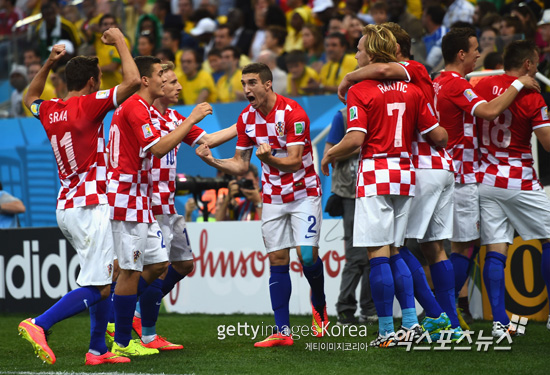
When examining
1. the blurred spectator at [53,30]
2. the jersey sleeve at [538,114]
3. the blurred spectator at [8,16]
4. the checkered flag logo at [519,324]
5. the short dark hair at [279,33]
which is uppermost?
the blurred spectator at [8,16]

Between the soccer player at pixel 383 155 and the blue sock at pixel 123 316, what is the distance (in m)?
1.77

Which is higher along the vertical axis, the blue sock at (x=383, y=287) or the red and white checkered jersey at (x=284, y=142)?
the red and white checkered jersey at (x=284, y=142)

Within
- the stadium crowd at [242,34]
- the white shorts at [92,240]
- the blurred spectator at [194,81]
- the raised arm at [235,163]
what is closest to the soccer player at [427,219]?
the raised arm at [235,163]

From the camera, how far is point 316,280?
22.9 feet

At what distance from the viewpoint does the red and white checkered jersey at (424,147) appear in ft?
20.4

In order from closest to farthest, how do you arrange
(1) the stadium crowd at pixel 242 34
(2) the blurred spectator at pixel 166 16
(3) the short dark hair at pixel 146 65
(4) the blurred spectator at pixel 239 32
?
1. (3) the short dark hair at pixel 146 65
2. (1) the stadium crowd at pixel 242 34
3. (4) the blurred spectator at pixel 239 32
4. (2) the blurred spectator at pixel 166 16

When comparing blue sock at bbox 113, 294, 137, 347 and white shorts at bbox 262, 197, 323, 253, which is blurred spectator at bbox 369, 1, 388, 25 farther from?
blue sock at bbox 113, 294, 137, 347

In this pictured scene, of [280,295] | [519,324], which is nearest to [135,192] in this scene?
[280,295]

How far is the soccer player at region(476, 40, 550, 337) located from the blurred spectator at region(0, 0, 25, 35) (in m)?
12.1

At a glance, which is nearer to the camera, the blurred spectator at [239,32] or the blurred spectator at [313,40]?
the blurred spectator at [313,40]

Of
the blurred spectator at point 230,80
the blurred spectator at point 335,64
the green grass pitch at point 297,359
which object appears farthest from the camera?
the blurred spectator at point 230,80

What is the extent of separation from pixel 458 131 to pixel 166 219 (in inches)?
99.8

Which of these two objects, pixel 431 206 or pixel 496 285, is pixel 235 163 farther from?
pixel 496 285

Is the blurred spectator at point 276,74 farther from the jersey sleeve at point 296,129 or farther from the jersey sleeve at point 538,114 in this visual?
the jersey sleeve at point 538,114
